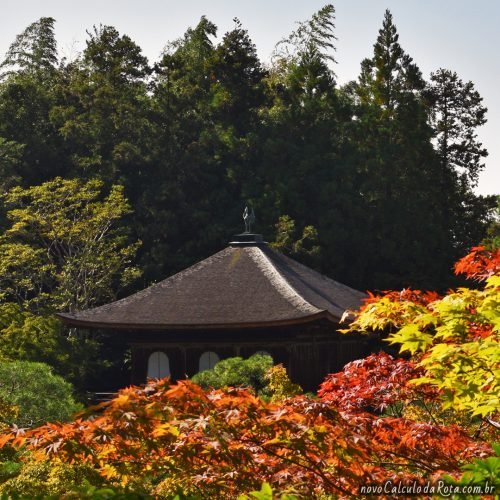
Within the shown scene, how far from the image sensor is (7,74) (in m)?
47.0

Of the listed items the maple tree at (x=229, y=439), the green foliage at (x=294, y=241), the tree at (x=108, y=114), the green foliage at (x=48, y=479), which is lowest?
the green foliage at (x=48, y=479)

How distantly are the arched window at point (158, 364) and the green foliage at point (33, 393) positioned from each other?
10.1 m

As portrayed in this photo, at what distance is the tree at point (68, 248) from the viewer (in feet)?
107

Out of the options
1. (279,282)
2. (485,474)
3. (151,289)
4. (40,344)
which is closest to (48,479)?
(485,474)

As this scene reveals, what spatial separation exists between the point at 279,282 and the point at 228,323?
6.95 feet

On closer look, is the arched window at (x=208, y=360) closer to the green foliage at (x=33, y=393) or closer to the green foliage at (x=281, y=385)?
the green foliage at (x=281, y=385)

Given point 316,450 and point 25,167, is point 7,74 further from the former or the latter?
point 316,450

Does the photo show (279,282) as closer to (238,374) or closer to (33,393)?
(238,374)

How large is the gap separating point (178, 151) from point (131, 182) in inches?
78.4

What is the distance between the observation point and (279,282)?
25.6 m

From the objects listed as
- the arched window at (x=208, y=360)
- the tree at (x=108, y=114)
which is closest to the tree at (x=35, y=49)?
the tree at (x=108, y=114)

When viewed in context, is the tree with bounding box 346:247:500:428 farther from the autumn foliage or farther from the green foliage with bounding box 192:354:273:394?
the green foliage with bounding box 192:354:273:394

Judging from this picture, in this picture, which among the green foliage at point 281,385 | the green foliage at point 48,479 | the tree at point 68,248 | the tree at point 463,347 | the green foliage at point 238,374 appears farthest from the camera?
the tree at point 68,248

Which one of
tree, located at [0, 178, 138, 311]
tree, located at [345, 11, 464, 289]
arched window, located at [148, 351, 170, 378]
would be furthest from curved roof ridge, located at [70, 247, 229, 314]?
tree, located at [345, 11, 464, 289]
